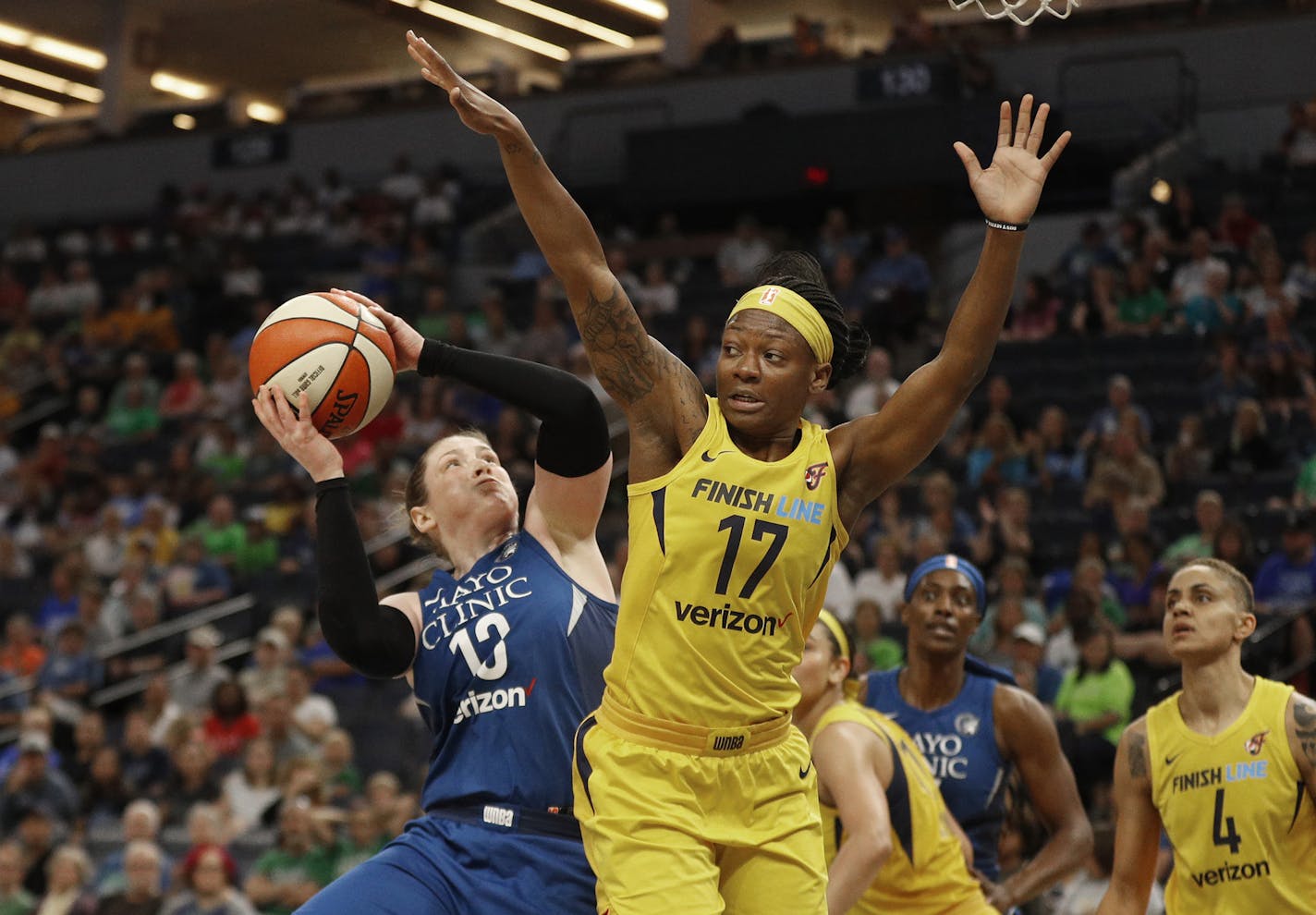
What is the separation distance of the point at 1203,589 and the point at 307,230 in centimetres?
1744

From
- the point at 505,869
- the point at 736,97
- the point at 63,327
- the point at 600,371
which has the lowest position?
the point at 505,869

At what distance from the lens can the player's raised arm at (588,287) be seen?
3.76 meters

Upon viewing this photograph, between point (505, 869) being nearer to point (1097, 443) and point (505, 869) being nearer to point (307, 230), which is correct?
point (1097, 443)

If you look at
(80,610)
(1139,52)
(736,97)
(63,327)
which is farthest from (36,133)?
(1139,52)

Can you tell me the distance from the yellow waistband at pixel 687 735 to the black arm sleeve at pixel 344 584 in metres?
0.71

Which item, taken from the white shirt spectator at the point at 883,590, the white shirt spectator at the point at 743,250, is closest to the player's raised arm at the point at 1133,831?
the white shirt spectator at the point at 883,590

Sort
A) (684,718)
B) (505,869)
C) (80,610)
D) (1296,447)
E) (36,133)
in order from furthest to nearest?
1. (36,133)
2. (80,610)
3. (1296,447)
4. (505,869)
5. (684,718)

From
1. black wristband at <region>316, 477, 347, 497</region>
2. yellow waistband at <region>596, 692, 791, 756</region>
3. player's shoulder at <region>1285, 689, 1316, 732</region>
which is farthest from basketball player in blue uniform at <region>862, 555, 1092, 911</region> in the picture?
black wristband at <region>316, 477, 347, 497</region>

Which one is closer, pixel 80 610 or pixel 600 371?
pixel 600 371

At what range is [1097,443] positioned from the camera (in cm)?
1245

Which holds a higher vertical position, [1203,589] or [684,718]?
[1203,589]

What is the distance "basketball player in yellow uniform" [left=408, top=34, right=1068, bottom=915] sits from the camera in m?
3.70

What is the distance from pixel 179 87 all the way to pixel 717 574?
2391 cm

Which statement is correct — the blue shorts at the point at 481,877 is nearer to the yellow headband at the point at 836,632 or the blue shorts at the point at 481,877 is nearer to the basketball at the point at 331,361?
the basketball at the point at 331,361
